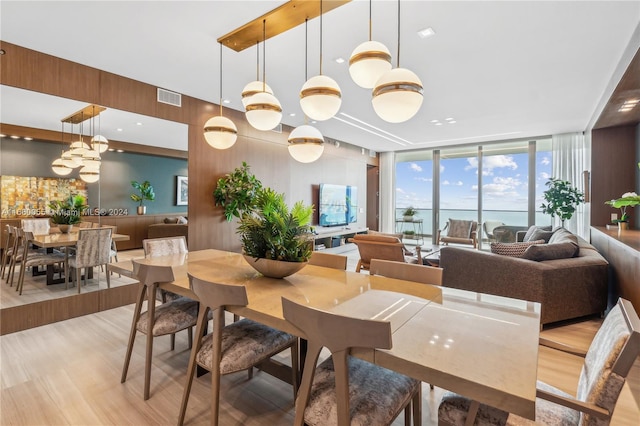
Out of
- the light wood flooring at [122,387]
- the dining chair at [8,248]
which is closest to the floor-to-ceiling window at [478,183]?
the light wood flooring at [122,387]

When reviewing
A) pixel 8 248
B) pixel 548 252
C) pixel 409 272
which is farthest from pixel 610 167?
pixel 8 248

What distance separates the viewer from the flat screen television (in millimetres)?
7609

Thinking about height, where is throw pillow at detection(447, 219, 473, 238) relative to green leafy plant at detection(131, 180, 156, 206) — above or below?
below

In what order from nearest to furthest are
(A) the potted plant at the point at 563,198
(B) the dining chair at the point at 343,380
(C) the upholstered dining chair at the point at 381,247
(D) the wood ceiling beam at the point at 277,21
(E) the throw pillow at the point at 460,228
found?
(B) the dining chair at the point at 343,380 → (D) the wood ceiling beam at the point at 277,21 → (C) the upholstered dining chair at the point at 381,247 → (A) the potted plant at the point at 563,198 → (E) the throw pillow at the point at 460,228

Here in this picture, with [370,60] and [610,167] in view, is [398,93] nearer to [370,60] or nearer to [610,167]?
[370,60]

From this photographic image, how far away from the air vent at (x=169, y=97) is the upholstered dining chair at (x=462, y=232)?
6287 millimetres

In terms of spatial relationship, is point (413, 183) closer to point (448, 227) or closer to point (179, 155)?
point (448, 227)

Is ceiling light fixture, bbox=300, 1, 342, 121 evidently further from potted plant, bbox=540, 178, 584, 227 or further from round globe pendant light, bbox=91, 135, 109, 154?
potted plant, bbox=540, 178, 584, 227

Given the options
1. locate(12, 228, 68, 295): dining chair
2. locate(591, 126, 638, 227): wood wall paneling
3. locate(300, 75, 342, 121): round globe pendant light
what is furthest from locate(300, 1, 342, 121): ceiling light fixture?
locate(591, 126, 638, 227): wood wall paneling

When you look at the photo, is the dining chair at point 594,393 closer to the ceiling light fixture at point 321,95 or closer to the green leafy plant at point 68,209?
the ceiling light fixture at point 321,95

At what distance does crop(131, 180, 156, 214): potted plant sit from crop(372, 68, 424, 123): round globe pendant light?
3.81 m

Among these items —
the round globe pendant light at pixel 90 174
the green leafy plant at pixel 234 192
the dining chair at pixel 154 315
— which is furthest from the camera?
the green leafy plant at pixel 234 192

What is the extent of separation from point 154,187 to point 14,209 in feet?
4.86

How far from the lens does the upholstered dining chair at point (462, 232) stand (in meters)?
7.35
